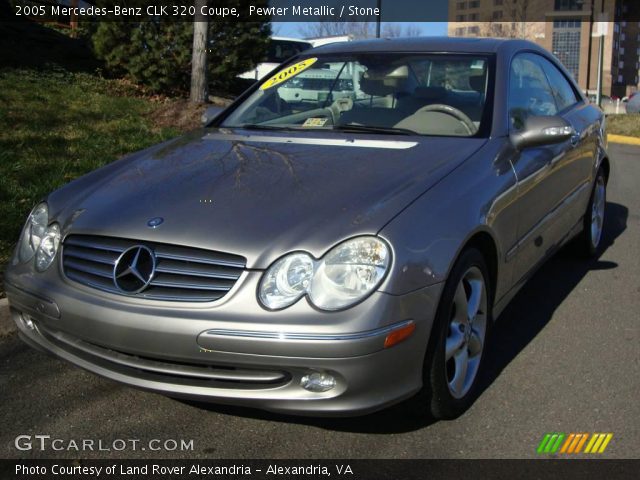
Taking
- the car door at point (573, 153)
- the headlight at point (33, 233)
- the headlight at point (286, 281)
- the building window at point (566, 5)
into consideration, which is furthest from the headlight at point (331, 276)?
the building window at point (566, 5)

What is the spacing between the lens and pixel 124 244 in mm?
2736

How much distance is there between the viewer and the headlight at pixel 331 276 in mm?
2461

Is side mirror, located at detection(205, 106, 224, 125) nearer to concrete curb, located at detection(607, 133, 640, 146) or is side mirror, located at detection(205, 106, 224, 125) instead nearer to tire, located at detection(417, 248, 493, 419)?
tire, located at detection(417, 248, 493, 419)

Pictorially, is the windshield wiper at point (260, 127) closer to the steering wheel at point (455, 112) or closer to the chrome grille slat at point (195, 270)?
the steering wheel at point (455, 112)

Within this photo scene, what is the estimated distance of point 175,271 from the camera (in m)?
2.61

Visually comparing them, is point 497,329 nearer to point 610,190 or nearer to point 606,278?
point 606,278

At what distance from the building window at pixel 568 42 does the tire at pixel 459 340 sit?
93.7 m

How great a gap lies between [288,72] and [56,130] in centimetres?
447

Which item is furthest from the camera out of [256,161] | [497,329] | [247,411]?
[497,329]

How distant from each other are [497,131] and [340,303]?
1559mm

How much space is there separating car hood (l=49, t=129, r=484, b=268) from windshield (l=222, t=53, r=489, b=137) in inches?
8.8

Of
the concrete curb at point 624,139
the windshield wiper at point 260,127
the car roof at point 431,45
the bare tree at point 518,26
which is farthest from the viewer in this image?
the bare tree at point 518,26

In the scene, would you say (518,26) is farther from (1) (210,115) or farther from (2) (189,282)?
Answer: (2) (189,282)

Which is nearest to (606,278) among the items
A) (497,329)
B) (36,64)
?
(497,329)
